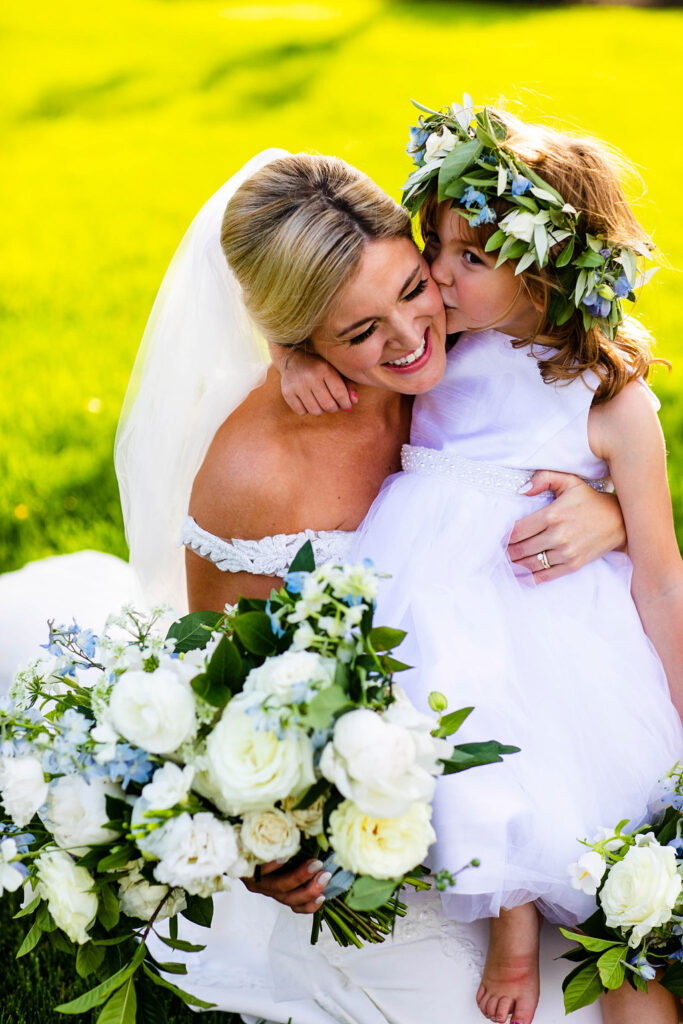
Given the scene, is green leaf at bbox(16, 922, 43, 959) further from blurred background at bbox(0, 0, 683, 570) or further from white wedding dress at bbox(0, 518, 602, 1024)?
blurred background at bbox(0, 0, 683, 570)

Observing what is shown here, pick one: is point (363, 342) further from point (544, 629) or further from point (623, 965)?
point (623, 965)

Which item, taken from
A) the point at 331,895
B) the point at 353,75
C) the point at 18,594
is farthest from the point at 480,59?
the point at 331,895

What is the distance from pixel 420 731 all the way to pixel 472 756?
0.66ft

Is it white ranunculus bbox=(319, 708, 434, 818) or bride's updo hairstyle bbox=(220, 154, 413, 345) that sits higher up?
bride's updo hairstyle bbox=(220, 154, 413, 345)

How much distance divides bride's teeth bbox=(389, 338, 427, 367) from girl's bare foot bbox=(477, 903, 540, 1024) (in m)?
1.34

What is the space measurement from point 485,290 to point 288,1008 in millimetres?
1980

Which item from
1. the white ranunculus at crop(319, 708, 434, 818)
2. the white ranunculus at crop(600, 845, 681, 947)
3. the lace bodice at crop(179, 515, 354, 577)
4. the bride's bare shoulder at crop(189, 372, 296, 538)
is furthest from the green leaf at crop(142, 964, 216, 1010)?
the bride's bare shoulder at crop(189, 372, 296, 538)

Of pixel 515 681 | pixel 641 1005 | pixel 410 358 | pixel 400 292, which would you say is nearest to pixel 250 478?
pixel 410 358

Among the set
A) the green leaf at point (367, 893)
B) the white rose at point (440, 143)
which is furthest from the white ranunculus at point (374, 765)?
the white rose at point (440, 143)

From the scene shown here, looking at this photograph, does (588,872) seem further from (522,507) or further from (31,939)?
(31,939)

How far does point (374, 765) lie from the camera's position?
5.65 ft

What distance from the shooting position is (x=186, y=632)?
2268 millimetres

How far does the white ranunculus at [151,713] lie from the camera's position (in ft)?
6.08

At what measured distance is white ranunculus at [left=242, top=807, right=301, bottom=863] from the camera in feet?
6.31
